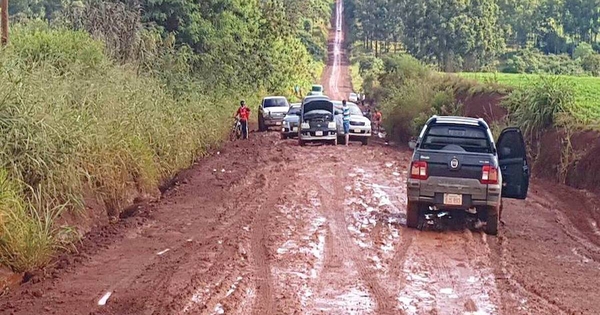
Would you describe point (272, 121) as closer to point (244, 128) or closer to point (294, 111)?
point (294, 111)

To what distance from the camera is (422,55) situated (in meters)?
72.5

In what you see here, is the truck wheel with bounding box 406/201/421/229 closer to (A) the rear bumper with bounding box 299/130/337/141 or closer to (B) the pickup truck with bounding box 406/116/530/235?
(B) the pickup truck with bounding box 406/116/530/235

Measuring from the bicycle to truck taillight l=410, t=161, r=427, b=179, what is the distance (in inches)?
785

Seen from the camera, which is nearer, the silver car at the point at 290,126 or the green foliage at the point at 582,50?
the silver car at the point at 290,126

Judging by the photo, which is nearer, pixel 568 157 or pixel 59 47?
pixel 59 47

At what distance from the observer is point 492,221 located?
13391mm

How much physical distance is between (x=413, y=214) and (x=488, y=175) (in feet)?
4.69

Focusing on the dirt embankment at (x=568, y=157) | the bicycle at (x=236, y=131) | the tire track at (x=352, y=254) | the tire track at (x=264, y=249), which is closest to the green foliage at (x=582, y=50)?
the bicycle at (x=236, y=131)

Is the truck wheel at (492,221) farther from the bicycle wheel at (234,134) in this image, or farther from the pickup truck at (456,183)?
the bicycle wheel at (234,134)

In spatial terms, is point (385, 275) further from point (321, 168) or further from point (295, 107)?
point (295, 107)

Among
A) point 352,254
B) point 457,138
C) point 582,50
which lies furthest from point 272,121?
point 582,50

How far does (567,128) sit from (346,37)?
4655 inches

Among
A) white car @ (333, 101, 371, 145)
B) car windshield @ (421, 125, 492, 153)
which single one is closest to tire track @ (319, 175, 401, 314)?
car windshield @ (421, 125, 492, 153)

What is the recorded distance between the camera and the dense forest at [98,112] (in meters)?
11.1
